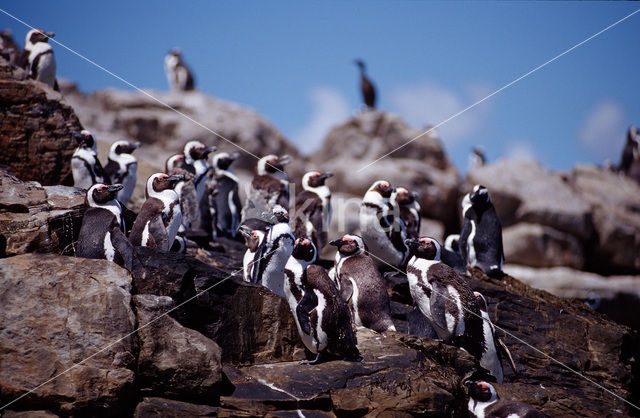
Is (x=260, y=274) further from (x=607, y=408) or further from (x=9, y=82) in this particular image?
(x=9, y=82)

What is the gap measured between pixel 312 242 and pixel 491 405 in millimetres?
2690

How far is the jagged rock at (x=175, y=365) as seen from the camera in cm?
519

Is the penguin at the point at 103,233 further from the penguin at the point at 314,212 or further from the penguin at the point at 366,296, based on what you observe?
the penguin at the point at 314,212

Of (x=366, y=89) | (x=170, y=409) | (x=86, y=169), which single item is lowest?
(x=170, y=409)

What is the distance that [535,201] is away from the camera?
21156 millimetres

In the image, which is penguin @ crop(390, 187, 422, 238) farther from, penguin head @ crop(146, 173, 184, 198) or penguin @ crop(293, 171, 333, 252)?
penguin head @ crop(146, 173, 184, 198)

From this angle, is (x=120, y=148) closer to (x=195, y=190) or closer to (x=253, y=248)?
(x=195, y=190)

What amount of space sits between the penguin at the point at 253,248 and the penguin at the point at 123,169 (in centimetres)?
274

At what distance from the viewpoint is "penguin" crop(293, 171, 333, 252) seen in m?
9.79

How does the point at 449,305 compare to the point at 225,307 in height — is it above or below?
above

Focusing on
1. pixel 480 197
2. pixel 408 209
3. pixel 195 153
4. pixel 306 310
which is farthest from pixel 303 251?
pixel 195 153

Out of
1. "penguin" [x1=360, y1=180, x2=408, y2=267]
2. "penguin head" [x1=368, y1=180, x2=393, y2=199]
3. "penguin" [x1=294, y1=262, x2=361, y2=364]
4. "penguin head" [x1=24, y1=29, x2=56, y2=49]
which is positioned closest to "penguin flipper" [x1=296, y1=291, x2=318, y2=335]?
"penguin" [x1=294, y1=262, x2=361, y2=364]

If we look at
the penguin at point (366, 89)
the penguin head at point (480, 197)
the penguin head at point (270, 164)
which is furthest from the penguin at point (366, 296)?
the penguin at point (366, 89)

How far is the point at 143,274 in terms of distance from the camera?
586cm
